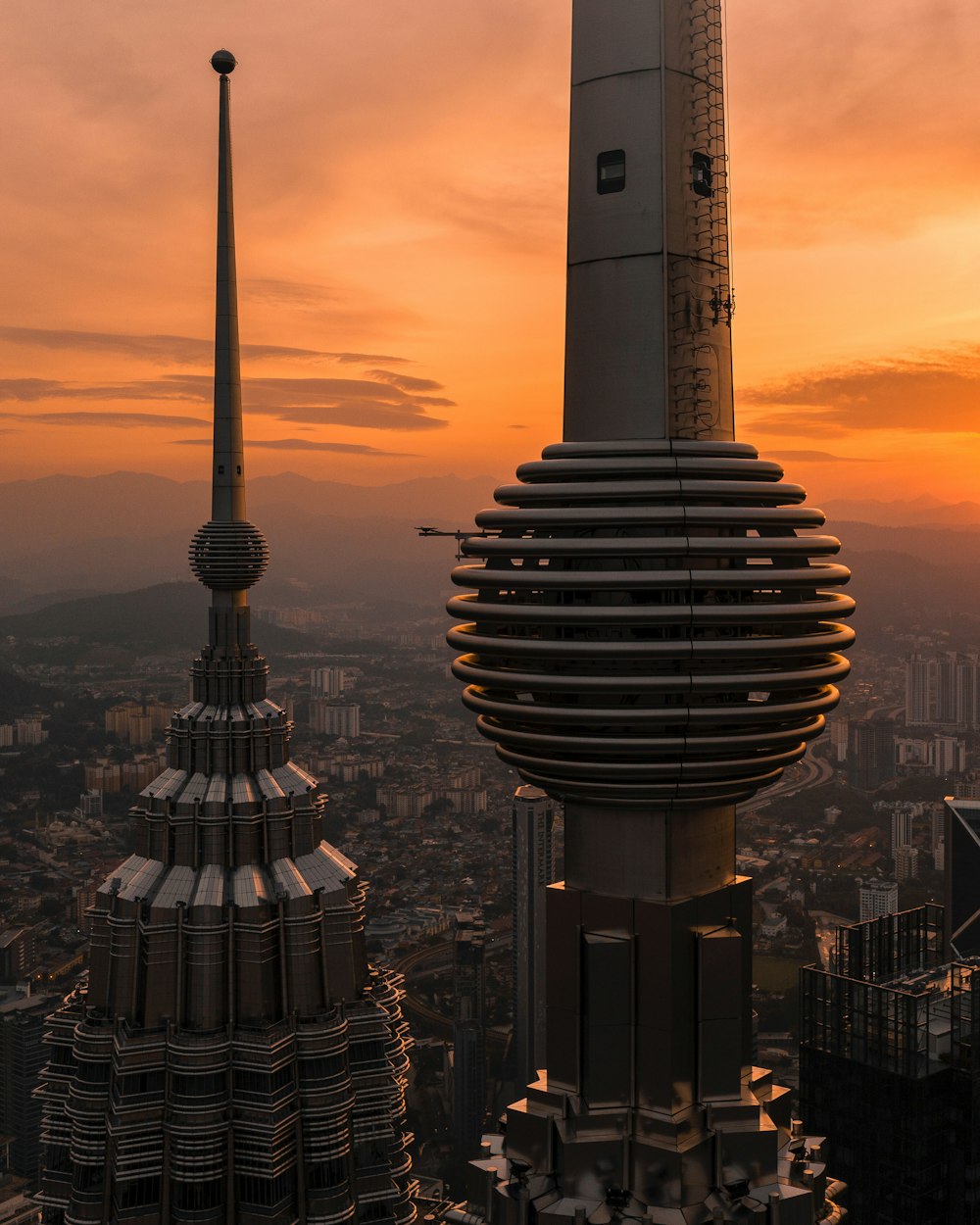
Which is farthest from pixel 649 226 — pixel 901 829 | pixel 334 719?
pixel 334 719

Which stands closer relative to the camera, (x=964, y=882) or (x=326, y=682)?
(x=964, y=882)

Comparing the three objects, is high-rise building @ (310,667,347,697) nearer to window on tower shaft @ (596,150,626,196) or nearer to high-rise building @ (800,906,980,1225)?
high-rise building @ (800,906,980,1225)

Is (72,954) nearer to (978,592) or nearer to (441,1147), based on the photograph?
(441,1147)

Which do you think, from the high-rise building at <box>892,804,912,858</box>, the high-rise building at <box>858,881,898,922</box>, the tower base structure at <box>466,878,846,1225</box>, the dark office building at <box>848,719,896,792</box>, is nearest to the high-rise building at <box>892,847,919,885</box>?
the high-rise building at <box>892,804,912,858</box>

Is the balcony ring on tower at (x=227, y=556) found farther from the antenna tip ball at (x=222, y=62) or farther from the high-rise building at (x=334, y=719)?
the high-rise building at (x=334, y=719)

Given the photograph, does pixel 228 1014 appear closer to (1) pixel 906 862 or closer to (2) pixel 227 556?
(2) pixel 227 556

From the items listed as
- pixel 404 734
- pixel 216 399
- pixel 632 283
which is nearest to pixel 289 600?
pixel 404 734

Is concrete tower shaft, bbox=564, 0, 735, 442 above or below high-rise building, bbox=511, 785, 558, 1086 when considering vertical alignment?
above
